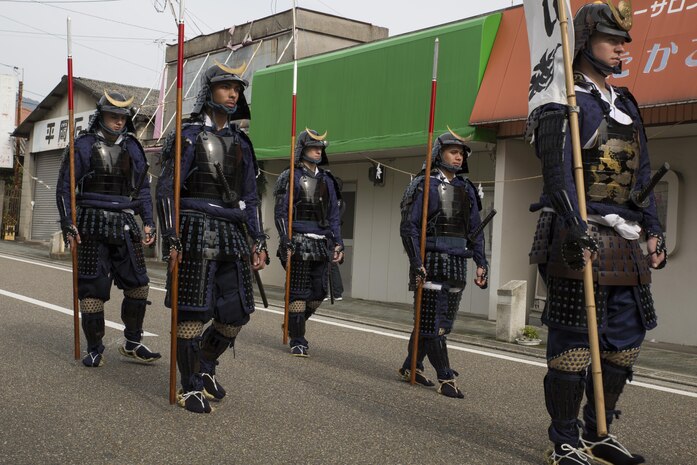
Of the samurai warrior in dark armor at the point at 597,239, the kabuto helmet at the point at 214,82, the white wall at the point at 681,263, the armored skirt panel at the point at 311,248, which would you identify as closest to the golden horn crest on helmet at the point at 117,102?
the kabuto helmet at the point at 214,82

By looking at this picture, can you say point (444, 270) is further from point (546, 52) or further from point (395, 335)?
point (395, 335)

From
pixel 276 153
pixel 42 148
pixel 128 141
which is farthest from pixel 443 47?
pixel 42 148

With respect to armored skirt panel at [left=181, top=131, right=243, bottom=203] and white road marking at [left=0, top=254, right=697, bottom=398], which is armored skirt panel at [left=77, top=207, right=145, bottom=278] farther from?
white road marking at [left=0, top=254, right=697, bottom=398]

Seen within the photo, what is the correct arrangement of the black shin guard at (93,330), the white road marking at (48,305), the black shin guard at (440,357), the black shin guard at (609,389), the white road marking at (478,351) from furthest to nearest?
the white road marking at (48,305), the white road marking at (478,351), the black shin guard at (93,330), the black shin guard at (440,357), the black shin guard at (609,389)

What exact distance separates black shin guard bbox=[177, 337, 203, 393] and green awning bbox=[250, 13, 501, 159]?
8.12m

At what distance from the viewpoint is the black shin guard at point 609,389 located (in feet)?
14.8

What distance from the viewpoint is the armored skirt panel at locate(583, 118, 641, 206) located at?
440 cm

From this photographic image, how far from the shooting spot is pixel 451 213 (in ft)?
23.3

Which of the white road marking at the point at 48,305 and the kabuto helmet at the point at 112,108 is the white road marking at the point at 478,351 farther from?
the kabuto helmet at the point at 112,108

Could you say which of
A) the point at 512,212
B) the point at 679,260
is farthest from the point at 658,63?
the point at 512,212

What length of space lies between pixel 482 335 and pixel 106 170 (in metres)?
5.90

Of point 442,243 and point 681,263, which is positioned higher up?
point 442,243

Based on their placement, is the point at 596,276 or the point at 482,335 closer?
the point at 596,276

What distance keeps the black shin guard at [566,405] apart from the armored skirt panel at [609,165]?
0.93 meters
